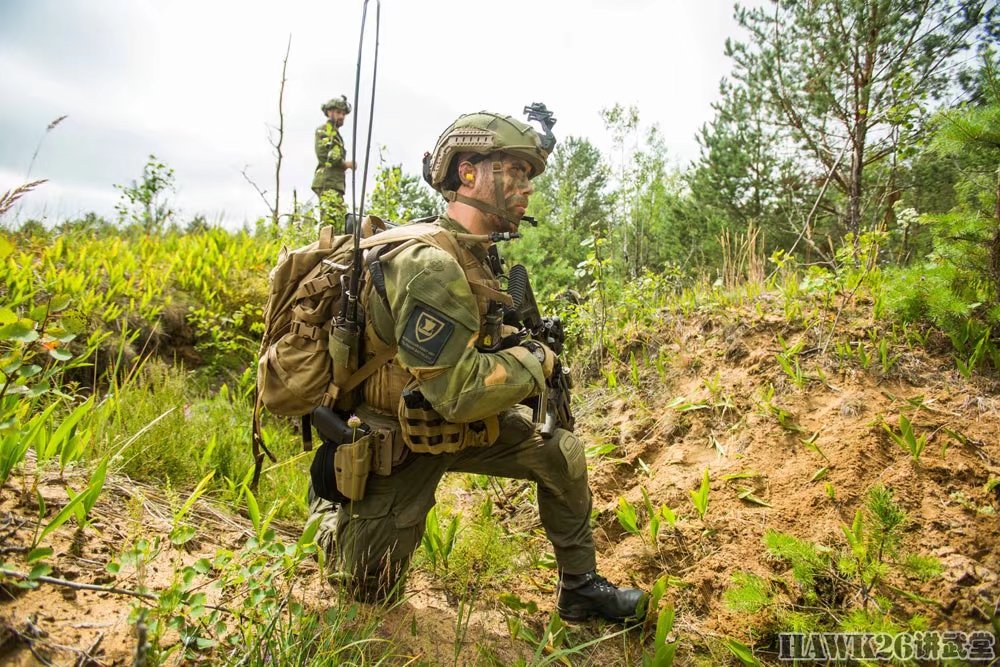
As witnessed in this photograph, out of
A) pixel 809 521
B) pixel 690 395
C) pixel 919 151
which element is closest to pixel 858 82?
pixel 919 151

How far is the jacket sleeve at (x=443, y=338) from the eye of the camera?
210cm

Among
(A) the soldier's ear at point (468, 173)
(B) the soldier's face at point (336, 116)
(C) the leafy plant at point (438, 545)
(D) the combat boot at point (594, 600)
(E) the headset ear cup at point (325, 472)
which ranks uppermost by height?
(B) the soldier's face at point (336, 116)

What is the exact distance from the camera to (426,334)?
2096mm

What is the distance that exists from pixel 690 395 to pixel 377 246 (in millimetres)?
2594

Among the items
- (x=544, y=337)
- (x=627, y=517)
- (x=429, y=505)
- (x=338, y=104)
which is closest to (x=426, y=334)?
(x=429, y=505)

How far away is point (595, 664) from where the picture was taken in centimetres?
246

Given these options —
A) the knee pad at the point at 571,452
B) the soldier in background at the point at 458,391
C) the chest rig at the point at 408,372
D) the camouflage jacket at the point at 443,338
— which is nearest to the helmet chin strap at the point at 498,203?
the soldier in background at the point at 458,391

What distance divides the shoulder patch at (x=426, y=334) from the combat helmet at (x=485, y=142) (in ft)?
3.15

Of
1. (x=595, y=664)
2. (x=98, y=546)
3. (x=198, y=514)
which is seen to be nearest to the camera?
(x=98, y=546)

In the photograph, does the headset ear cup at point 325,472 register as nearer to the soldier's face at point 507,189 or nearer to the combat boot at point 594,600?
the combat boot at point 594,600

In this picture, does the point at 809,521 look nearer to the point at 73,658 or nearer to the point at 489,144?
the point at 489,144

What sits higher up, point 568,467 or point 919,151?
point 919,151

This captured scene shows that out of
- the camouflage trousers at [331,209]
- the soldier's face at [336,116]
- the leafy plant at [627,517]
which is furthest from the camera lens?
the soldier's face at [336,116]

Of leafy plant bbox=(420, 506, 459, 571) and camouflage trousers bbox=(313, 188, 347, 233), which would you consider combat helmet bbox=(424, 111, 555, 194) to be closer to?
leafy plant bbox=(420, 506, 459, 571)
